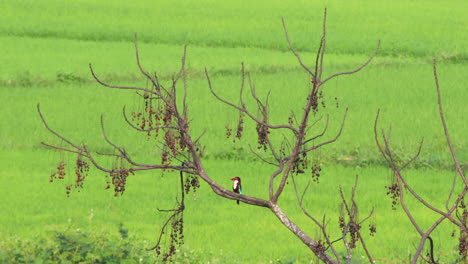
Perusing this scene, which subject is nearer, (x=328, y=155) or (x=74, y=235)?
(x=74, y=235)

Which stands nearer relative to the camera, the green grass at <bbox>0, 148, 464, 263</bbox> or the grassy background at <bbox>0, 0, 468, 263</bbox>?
the green grass at <bbox>0, 148, 464, 263</bbox>

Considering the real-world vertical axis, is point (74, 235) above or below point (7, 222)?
Answer: above

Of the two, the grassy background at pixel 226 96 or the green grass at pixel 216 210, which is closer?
the green grass at pixel 216 210

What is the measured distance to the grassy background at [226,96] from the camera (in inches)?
393

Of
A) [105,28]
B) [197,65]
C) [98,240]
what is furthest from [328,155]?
[105,28]

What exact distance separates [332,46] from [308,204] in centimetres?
1533

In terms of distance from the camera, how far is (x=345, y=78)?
19812mm

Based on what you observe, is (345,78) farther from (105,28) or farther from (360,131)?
(105,28)

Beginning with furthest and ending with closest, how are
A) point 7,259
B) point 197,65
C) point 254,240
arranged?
point 197,65 → point 254,240 → point 7,259

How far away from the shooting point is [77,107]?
1656cm

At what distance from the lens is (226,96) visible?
17.3 meters

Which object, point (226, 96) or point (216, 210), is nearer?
point (216, 210)

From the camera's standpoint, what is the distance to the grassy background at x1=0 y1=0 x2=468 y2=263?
9977mm

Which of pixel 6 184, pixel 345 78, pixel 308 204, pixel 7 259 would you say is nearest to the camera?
pixel 7 259
